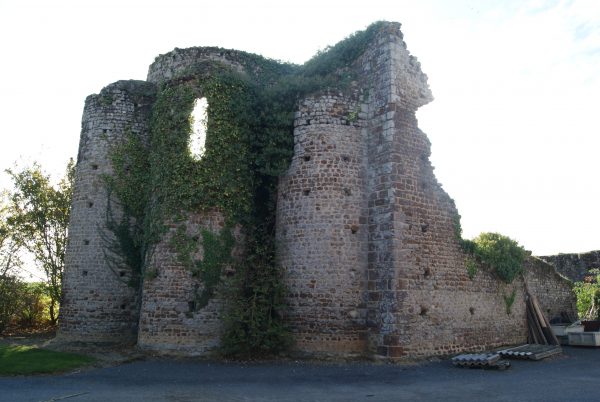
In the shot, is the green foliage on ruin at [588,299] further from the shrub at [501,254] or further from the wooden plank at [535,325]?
the shrub at [501,254]

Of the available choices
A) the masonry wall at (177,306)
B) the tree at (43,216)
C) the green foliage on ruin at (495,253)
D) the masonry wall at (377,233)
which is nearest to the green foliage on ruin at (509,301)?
the green foliage on ruin at (495,253)

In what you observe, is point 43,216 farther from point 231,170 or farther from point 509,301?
point 509,301

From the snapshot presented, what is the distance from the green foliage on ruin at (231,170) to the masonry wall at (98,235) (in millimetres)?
2064

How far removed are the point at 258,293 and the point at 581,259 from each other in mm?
18859

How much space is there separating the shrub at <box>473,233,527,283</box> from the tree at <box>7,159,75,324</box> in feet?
56.7

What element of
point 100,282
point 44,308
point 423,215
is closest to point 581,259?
point 423,215

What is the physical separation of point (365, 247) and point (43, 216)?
611 inches

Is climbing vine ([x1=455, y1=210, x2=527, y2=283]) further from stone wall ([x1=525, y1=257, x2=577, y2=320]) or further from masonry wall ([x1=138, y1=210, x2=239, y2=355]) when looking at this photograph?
masonry wall ([x1=138, y1=210, x2=239, y2=355])

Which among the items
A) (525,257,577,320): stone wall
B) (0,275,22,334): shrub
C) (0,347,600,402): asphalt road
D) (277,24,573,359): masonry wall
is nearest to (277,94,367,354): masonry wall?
(277,24,573,359): masonry wall

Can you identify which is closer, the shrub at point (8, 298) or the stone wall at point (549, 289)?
the stone wall at point (549, 289)

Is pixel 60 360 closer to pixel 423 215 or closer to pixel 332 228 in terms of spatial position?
pixel 332 228

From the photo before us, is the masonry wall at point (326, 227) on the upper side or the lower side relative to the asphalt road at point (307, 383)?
upper

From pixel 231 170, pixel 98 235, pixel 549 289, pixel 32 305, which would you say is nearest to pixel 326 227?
pixel 231 170

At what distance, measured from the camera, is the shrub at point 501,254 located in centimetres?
1543
